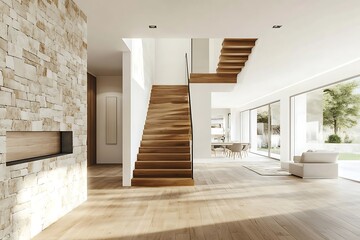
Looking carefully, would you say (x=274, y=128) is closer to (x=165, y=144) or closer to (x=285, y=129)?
(x=285, y=129)

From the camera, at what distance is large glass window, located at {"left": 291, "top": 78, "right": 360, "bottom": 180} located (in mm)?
11617

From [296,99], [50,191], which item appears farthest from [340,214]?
[296,99]

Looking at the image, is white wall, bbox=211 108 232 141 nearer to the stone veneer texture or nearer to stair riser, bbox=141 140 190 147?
stair riser, bbox=141 140 190 147

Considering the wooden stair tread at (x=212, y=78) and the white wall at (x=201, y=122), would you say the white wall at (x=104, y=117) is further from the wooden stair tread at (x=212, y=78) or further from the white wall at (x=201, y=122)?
the white wall at (x=201, y=122)

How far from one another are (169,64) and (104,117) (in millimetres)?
3729

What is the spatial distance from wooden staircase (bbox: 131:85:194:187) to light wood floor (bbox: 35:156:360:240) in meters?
0.42

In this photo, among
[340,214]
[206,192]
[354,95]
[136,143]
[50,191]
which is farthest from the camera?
[354,95]

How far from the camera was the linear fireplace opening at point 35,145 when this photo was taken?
10.8ft

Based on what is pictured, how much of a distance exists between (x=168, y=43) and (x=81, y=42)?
8.50m

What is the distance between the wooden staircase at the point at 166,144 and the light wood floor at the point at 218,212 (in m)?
0.42

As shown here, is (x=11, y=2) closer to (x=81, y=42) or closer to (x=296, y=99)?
(x=81, y=42)

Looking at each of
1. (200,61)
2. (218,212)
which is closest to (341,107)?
(200,61)

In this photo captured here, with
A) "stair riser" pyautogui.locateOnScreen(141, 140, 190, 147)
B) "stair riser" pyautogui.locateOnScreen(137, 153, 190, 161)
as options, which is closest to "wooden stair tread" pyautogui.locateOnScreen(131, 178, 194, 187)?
"stair riser" pyautogui.locateOnScreen(137, 153, 190, 161)

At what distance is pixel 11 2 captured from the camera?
10.1ft
